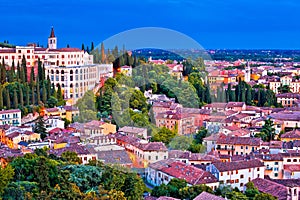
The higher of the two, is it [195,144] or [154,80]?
[154,80]

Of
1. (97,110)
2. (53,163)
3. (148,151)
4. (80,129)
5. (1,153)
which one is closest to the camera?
(53,163)

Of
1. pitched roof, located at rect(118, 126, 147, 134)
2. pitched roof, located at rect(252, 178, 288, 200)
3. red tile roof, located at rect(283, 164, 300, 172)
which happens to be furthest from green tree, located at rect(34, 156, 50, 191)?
red tile roof, located at rect(283, 164, 300, 172)

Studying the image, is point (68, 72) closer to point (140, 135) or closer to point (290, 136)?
point (140, 135)

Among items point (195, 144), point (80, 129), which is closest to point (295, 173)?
point (195, 144)

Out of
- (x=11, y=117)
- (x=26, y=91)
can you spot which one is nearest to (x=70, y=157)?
(x=11, y=117)

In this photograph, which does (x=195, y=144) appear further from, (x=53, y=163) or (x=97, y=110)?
(x=53, y=163)

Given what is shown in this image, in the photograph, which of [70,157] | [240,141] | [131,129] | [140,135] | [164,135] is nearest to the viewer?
[70,157]
